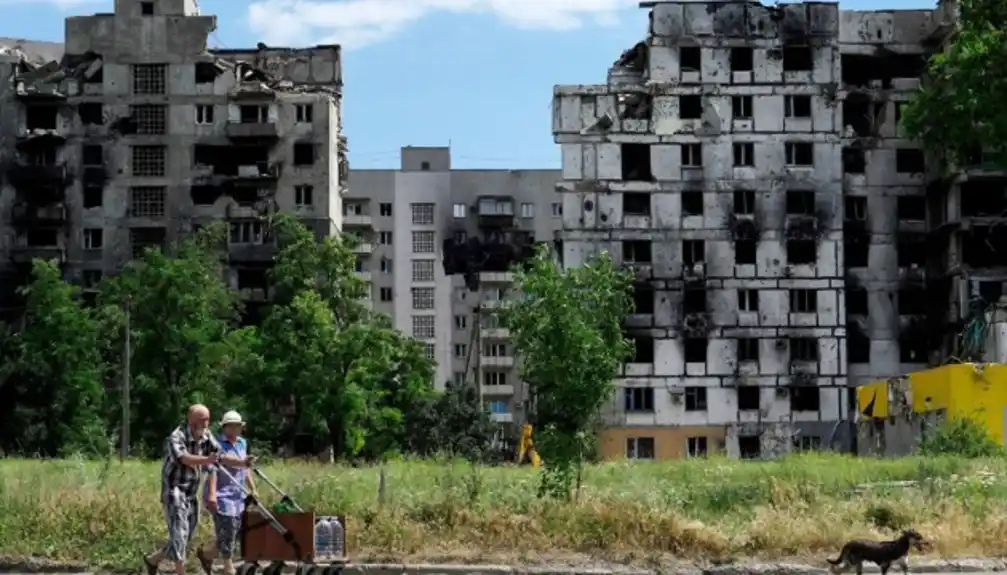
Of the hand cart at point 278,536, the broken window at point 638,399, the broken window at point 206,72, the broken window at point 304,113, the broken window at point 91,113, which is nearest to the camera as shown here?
the hand cart at point 278,536

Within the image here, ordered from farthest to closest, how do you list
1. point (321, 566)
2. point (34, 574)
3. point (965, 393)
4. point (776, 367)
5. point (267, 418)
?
1. point (776, 367)
2. point (267, 418)
3. point (965, 393)
4. point (34, 574)
5. point (321, 566)

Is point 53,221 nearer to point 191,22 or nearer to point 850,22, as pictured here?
point 191,22

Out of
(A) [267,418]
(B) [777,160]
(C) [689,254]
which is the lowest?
(A) [267,418]

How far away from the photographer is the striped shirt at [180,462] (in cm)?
1648

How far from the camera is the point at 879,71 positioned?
81562 millimetres

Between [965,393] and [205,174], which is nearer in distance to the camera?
[965,393]

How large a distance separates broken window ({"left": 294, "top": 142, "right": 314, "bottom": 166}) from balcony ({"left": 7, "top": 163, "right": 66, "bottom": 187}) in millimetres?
12135

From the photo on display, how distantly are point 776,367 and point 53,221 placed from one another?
3807 cm

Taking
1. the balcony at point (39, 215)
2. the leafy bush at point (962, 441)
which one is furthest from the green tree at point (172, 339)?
the leafy bush at point (962, 441)

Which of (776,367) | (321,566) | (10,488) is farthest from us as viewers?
(776,367)

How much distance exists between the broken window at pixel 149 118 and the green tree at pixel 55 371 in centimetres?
1117

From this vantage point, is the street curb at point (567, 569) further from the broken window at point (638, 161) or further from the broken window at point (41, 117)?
the broken window at point (41, 117)

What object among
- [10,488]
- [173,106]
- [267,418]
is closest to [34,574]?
[10,488]

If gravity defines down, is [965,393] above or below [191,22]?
below
